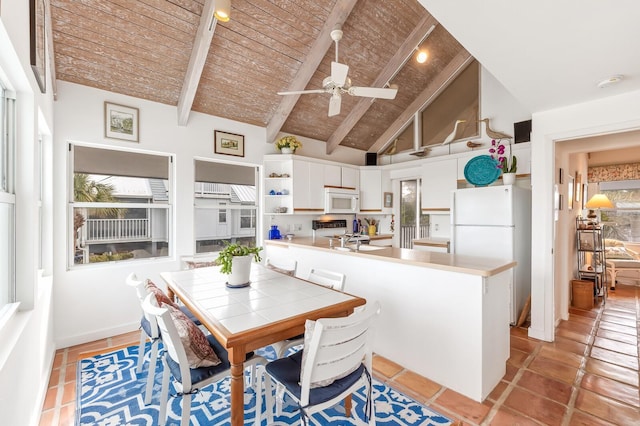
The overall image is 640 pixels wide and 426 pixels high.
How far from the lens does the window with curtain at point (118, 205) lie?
10.4 feet

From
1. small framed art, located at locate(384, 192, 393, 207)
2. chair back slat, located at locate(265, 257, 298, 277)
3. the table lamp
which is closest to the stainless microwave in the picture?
small framed art, located at locate(384, 192, 393, 207)

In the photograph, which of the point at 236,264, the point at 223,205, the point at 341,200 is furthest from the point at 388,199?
the point at 236,264

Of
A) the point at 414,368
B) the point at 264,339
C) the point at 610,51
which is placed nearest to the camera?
the point at 264,339

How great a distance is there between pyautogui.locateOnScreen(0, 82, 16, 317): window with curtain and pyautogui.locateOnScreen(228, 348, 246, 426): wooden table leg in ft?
4.29

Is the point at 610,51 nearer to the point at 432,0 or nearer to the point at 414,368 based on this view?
the point at 432,0

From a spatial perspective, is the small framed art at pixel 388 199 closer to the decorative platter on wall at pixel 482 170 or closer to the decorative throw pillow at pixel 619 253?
the decorative platter on wall at pixel 482 170

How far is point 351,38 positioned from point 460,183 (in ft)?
8.59

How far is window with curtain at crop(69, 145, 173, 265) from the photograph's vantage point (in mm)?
3176

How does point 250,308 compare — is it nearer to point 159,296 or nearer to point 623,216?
point 159,296

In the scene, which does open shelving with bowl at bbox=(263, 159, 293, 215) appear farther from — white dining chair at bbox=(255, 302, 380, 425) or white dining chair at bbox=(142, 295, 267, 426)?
white dining chair at bbox=(255, 302, 380, 425)

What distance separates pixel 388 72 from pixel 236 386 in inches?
168

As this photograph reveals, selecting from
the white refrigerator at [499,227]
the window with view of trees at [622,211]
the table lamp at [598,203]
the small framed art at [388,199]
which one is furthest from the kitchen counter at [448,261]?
the window with view of trees at [622,211]

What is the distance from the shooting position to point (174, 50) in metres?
3.10

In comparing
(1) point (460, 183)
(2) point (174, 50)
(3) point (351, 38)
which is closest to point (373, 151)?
(1) point (460, 183)
